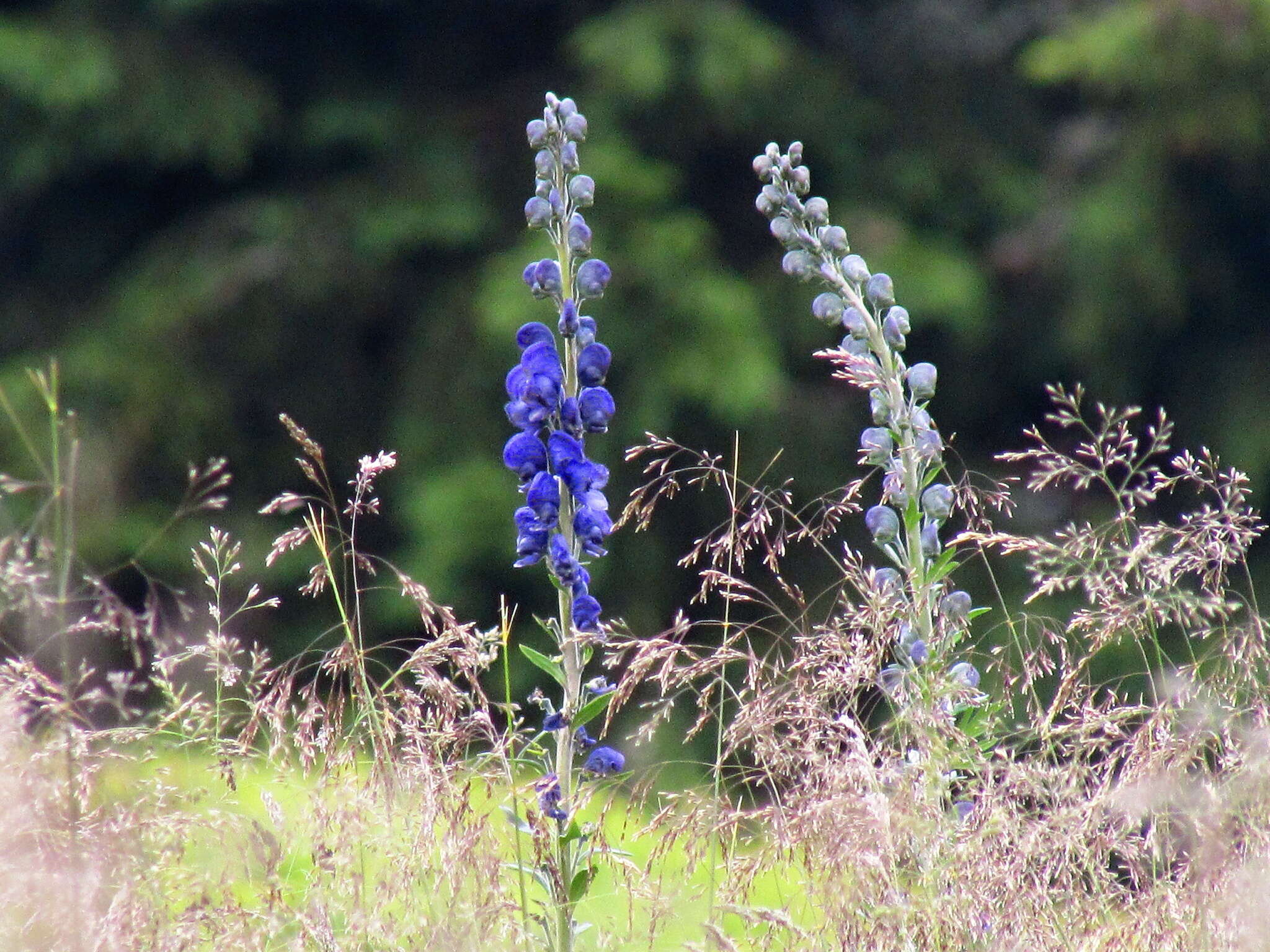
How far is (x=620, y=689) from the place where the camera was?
152 cm

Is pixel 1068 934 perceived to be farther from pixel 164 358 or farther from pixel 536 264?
pixel 164 358

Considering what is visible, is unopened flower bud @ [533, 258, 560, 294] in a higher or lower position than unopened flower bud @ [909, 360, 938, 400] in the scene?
higher

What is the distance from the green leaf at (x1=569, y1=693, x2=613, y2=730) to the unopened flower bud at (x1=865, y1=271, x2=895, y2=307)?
2.16 feet

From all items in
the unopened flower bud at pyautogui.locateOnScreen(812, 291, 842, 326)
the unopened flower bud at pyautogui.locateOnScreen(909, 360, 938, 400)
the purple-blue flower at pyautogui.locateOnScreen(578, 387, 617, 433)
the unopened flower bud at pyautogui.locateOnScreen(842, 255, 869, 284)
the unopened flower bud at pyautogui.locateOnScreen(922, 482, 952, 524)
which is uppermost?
the unopened flower bud at pyautogui.locateOnScreen(842, 255, 869, 284)

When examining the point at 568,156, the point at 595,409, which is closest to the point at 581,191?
the point at 568,156

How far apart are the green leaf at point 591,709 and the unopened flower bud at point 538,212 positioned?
600 mm

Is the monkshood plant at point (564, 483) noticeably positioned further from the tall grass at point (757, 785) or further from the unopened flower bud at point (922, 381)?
the unopened flower bud at point (922, 381)

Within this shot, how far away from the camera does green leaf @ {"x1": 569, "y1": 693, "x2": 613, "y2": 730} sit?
1521 millimetres

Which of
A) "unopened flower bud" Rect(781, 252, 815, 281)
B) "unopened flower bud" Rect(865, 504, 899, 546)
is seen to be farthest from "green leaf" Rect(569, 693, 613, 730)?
"unopened flower bud" Rect(781, 252, 815, 281)

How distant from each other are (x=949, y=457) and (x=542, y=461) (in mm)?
4920

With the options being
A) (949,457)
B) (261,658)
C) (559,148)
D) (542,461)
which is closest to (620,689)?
(542,461)

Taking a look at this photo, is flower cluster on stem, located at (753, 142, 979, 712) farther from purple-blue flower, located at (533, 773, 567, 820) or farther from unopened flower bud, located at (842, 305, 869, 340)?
Result: purple-blue flower, located at (533, 773, 567, 820)

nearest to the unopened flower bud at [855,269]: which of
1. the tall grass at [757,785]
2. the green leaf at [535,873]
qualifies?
the tall grass at [757,785]

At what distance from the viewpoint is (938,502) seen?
1.74 m
